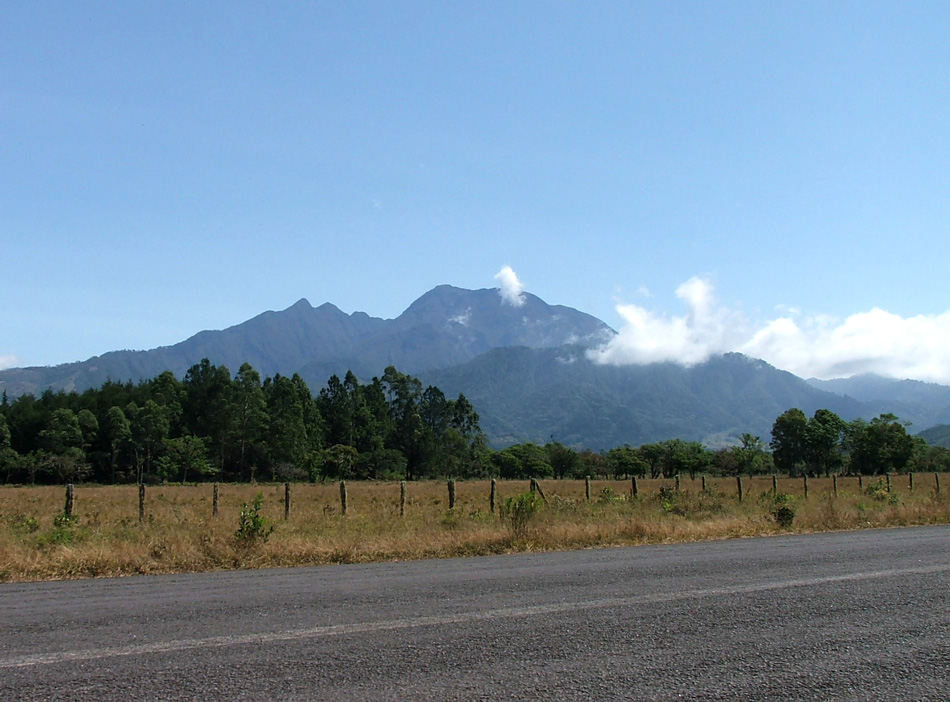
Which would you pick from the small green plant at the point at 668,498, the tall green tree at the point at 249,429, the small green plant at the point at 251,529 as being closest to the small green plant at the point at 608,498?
the small green plant at the point at 668,498

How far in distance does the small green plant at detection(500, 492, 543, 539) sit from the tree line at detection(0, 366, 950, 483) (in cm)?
7154

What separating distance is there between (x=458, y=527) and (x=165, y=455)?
3282 inches

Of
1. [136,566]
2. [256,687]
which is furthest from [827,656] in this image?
[136,566]

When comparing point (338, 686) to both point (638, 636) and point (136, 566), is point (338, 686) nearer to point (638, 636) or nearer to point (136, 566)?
point (638, 636)

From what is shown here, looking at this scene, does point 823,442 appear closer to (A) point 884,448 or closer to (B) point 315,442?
(A) point 884,448

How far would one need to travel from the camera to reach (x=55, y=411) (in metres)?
88.8

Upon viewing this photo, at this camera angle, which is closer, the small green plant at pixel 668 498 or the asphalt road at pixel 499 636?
the asphalt road at pixel 499 636

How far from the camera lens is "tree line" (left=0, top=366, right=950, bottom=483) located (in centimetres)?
8725

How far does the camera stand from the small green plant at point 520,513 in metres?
13.5

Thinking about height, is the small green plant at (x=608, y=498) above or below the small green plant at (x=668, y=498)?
below

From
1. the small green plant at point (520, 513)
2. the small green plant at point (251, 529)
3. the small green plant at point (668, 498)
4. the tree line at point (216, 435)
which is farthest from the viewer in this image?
the tree line at point (216, 435)

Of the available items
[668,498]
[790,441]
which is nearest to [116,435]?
[668,498]

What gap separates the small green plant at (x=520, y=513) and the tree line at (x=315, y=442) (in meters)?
71.5

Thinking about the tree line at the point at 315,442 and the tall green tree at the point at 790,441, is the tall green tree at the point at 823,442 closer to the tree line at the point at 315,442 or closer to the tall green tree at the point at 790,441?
the tree line at the point at 315,442
